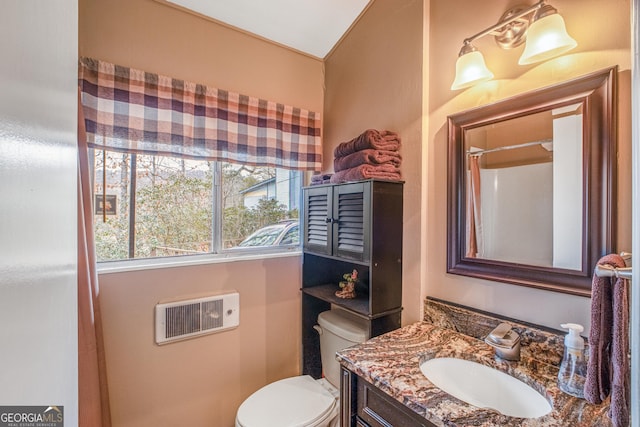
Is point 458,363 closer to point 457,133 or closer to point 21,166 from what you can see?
point 457,133

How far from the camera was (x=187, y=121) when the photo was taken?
4.67ft

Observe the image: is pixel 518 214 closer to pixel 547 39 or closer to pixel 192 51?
pixel 547 39

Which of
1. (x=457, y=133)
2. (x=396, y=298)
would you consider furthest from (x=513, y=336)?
(x=457, y=133)

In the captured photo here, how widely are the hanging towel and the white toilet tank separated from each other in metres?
0.81

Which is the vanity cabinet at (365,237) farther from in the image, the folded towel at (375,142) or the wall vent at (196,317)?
the wall vent at (196,317)

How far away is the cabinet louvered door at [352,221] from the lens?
1.26 m

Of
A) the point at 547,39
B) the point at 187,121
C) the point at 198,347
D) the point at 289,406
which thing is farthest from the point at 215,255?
the point at 547,39

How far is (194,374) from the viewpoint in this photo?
4.81 feet

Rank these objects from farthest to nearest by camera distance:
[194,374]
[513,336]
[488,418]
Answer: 1. [194,374]
2. [513,336]
3. [488,418]

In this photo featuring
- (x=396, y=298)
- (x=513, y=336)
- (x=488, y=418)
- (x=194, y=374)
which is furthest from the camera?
(x=194, y=374)

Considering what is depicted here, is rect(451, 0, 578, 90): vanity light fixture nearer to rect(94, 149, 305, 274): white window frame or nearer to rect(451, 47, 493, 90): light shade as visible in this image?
rect(451, 47, 493, 90): light shade

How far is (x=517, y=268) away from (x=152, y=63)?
183 centimetres

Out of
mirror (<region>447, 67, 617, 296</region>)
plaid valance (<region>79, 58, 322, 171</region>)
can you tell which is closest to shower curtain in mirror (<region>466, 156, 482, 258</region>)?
mirror (<region>447, 67, 617, 296</region>)

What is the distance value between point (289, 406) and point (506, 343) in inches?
39.4
